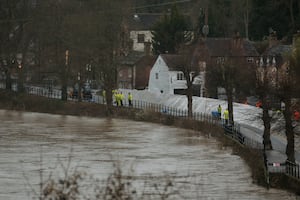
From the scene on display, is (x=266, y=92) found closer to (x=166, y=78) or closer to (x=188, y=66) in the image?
(x=188, y=66)

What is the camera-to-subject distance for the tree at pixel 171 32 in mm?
76500

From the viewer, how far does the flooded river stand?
26.0 metres

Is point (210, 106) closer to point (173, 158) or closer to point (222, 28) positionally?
point (173, 158)

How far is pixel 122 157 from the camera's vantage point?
116 ft

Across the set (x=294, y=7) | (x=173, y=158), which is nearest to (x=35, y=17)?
(x=294, y=7)

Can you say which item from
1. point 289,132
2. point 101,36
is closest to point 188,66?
point 101,36

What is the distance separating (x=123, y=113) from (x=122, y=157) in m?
22.8

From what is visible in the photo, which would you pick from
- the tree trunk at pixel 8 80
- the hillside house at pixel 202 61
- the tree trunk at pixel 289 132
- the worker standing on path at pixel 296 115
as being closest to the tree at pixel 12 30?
the tree trunk at pixel 8 80

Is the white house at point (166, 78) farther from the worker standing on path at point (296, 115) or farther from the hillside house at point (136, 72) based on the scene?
the worker standing on path at point (296, 115)

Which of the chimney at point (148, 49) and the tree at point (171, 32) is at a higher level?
the tree at point (171, 32)


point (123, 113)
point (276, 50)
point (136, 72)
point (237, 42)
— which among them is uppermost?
point (237, 42)

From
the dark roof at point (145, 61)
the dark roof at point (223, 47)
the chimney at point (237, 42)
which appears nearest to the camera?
the chimney at point (237, 42)

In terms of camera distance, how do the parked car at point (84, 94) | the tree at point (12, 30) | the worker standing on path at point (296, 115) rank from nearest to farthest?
the worker standing on path at point (296, 115)
the parked car at point (84, 94)
the tree at point (12, 30)

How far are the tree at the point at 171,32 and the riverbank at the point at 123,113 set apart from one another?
53.8ft
